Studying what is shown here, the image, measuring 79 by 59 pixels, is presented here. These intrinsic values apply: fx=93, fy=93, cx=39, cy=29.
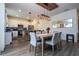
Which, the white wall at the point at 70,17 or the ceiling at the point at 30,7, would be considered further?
the white wall at the point at 70,17

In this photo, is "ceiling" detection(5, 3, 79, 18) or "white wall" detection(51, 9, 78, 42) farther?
"white wall" detection(51, 9, 78, 42)

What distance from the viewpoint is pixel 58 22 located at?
721 centimetres

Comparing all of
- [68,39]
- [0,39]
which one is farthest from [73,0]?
[68,39]

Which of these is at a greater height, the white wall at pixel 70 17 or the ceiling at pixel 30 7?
the ceiling at pixel 30 7

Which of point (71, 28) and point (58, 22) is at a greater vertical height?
point (58, 22)

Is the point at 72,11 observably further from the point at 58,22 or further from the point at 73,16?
the point at 58,22

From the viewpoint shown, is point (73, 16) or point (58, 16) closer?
point (73, 16)

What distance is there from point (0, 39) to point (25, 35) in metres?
3.36

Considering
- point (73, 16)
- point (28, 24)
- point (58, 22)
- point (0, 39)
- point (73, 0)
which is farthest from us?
point (28, 24)

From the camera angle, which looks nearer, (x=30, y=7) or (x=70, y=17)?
(x=30, y=7)

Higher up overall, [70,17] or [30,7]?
[30,7]

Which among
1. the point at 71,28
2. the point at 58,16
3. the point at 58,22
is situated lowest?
the point at 71,28

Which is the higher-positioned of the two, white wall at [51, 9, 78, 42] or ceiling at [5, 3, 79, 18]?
ceiling at [5, 3, 79, 18]

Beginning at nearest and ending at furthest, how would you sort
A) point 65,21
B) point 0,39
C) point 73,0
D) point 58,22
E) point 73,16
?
point 73,0
point 0,39
point 73,16
point 65,21
point 58,22
